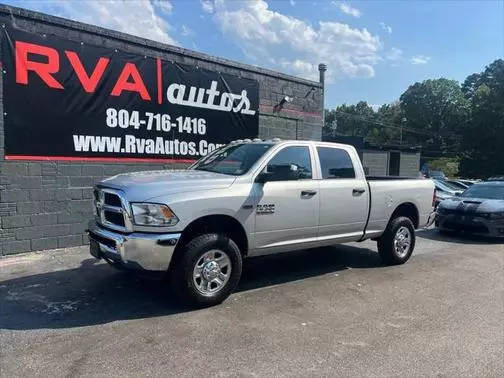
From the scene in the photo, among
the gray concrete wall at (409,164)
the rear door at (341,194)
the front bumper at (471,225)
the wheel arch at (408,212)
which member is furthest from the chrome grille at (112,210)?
the gray concrete wall at (409,164)

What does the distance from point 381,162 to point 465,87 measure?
80.9 metres

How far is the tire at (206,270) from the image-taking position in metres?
4.88

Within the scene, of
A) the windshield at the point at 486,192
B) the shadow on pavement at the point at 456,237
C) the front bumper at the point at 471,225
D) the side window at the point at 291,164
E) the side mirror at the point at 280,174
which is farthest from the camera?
the windshield at the point at 486,192

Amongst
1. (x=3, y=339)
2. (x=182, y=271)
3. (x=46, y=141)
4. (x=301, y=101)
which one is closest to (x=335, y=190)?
(x=182, y=271)

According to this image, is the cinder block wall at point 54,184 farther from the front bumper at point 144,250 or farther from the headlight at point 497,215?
the headlight at point 497,215

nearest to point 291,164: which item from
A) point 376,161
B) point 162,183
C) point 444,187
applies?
point 162,183

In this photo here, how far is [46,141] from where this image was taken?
777 centimetres

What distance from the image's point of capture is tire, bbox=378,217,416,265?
7.40 meters

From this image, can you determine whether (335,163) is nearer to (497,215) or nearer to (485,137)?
(497,215)

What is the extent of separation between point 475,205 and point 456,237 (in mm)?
909

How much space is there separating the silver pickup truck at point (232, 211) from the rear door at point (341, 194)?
16 millimetres

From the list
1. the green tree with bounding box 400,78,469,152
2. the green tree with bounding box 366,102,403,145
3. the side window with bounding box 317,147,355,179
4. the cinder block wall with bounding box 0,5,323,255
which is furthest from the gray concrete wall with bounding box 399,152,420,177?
the green tree with bounding box 400,78,469,152

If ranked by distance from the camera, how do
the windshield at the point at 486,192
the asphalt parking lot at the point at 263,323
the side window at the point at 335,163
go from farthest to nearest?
the windshield at the point at 486,192, the side window at the point at 335,163, the asphalt parking lot at the point at 263,323

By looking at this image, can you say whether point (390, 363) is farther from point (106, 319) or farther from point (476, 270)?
point (476, 270)
